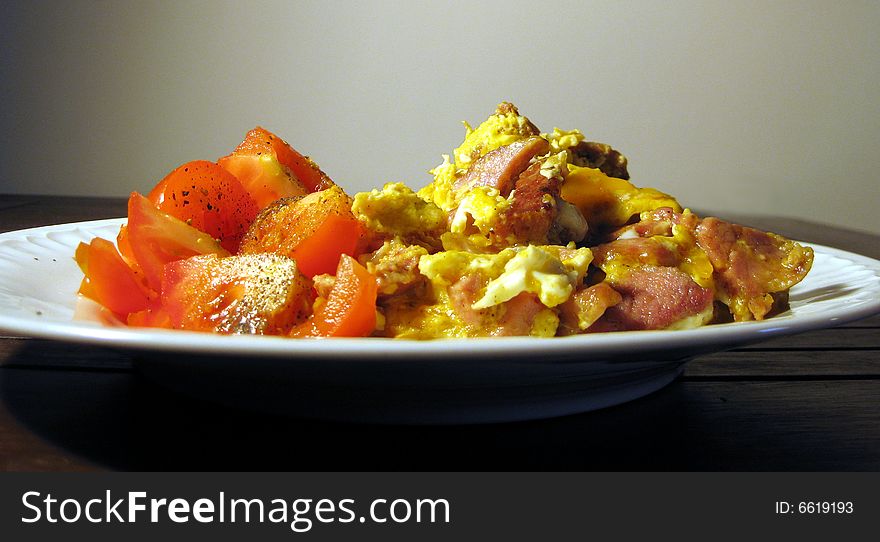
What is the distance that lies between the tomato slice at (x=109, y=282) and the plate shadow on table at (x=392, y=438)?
0.31ft

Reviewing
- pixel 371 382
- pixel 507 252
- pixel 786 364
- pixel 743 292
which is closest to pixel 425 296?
pixel 507 252

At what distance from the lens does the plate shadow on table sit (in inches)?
30.4

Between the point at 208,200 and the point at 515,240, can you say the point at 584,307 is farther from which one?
the point at 208,200

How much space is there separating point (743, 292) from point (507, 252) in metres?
0.27

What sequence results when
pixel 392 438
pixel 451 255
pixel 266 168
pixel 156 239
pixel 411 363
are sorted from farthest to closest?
pixel 266 168
pixel 156 239
pixel 451 255
pixel 392 438
pixel 411 363

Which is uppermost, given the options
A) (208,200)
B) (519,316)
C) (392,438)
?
(208,200)

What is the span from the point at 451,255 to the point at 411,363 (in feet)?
0.85

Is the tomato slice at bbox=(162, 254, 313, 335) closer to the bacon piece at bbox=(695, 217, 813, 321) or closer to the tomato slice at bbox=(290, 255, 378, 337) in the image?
the tomato slice at bbox=(290, 255, 378, 337)

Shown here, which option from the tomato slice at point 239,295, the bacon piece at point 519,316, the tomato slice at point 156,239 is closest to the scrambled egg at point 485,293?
the bacon piece at point 519,316

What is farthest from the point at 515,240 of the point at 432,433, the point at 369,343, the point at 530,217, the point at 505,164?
the point at 369,343

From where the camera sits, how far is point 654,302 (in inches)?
36.5

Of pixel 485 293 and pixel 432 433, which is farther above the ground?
pixel 485 293

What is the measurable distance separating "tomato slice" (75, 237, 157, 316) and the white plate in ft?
0.13

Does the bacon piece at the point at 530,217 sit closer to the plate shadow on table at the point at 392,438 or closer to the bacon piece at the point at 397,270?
the bacon piece at the point at 397,270
